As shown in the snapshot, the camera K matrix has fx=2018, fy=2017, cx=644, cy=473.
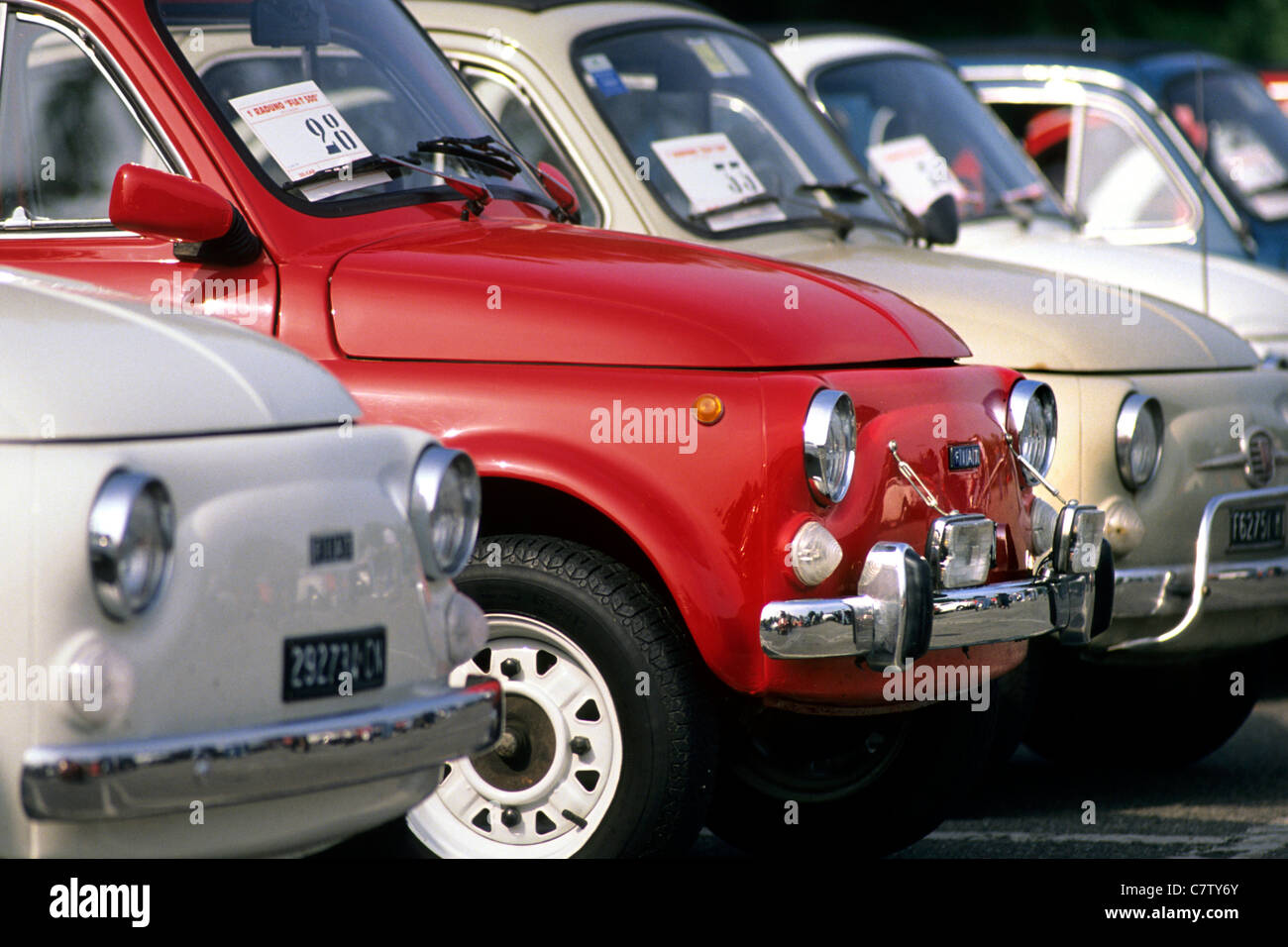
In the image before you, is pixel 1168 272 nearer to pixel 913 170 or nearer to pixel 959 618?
pixel 913 170

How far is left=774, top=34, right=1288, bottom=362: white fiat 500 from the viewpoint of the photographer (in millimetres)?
7965

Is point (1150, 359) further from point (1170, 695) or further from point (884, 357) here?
point (884, 357)

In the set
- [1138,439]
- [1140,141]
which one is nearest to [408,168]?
[1138,439]

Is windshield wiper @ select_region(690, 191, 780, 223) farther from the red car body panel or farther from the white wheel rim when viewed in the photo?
the white wheel rim

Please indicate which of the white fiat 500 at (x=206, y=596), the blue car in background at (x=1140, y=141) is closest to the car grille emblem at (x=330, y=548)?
the white fiat 500 at (x=206, y=596)

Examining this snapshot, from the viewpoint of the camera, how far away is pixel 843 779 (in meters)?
5.05

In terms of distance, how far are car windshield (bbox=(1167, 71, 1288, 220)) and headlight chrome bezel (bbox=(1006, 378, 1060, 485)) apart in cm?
552

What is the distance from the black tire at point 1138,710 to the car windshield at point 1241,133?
431cm

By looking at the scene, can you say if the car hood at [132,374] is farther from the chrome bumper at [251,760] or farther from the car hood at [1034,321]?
the car hood at [1034,321]

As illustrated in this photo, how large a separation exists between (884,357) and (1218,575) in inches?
65.7

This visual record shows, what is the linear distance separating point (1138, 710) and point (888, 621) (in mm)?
2639

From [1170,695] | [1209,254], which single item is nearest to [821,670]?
[1170,695]

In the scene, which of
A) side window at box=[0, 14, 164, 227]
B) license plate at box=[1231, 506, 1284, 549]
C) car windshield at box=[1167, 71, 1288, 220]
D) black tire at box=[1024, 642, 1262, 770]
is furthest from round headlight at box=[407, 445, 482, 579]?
car windshield at box=[1167, 71, 1288, 220]
